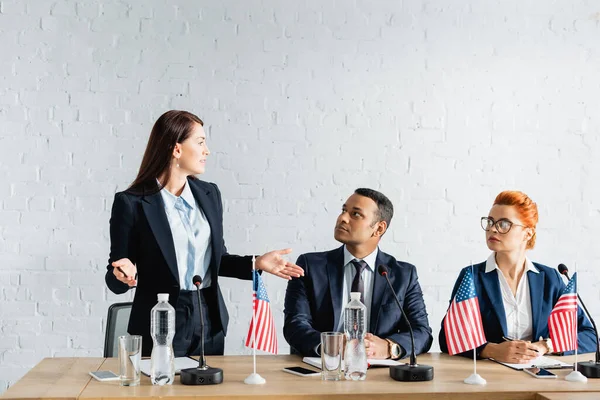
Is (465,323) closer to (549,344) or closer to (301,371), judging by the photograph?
(549,344)

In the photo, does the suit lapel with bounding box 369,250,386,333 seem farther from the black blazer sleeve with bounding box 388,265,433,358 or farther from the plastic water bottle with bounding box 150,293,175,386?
the plastic water bottle with bounding box 150,293,175,386

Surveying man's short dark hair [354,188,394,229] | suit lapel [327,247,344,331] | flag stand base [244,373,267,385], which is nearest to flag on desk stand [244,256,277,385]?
flag stand base [244,373,267,385]

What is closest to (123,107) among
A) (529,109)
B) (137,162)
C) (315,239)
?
(137,162)

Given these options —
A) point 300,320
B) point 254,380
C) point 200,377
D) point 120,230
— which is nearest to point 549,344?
point 300,320

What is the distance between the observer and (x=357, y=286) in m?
3.07

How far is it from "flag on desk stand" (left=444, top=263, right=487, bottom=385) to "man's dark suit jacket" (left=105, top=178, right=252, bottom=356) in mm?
812

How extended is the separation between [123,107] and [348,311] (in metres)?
1.99

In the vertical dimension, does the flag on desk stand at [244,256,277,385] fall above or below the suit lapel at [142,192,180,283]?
below

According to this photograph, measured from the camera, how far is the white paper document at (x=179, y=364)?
8.07 ft

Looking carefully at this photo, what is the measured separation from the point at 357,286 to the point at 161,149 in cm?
95

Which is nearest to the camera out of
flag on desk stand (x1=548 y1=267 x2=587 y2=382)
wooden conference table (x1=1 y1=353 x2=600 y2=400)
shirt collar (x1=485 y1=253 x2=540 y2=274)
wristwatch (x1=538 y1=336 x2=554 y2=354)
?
wooden conference table (x1=1 y1=353 x2=600 y2=400)

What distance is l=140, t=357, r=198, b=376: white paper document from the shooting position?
246 centimetres

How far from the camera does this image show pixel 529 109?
4328 millimetres

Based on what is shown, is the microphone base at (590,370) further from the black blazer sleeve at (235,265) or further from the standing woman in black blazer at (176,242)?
the black blazer sleeve at (235,265)
